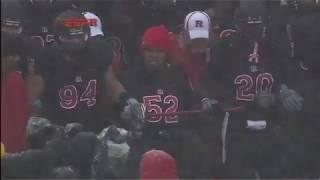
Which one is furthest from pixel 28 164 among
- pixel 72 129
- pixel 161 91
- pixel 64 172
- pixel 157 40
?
pixel 157 40

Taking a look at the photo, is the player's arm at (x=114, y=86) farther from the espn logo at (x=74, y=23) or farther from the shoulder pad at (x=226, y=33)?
the shoulder pad at (x=226, y=33)

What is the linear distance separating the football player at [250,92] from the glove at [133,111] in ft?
1.20

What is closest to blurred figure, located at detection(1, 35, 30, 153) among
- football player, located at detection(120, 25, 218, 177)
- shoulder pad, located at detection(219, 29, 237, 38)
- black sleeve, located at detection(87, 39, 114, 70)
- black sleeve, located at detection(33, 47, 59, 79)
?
black sleeve, located at detection(33, 47, 59, 79)

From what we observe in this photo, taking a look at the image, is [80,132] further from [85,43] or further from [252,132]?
[252,132]

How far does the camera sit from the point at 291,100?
3738 mm

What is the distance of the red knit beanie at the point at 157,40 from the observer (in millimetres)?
3787

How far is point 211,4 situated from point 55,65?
827 millimetres

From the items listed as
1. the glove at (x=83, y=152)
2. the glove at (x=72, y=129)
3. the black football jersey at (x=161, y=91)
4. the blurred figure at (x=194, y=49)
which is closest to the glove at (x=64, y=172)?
the glove at (x=83, y=152)

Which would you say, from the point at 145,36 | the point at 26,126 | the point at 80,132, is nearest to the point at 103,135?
the point at 80,132

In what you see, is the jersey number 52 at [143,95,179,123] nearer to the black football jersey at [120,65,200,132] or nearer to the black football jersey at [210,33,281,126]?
the black football jersey at [120,65,200,132]

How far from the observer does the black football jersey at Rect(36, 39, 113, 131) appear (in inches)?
145

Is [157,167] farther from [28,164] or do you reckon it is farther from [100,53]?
[100,53]

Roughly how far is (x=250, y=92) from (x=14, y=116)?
1.07m

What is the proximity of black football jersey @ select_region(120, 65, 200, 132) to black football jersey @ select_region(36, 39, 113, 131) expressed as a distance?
136mm
